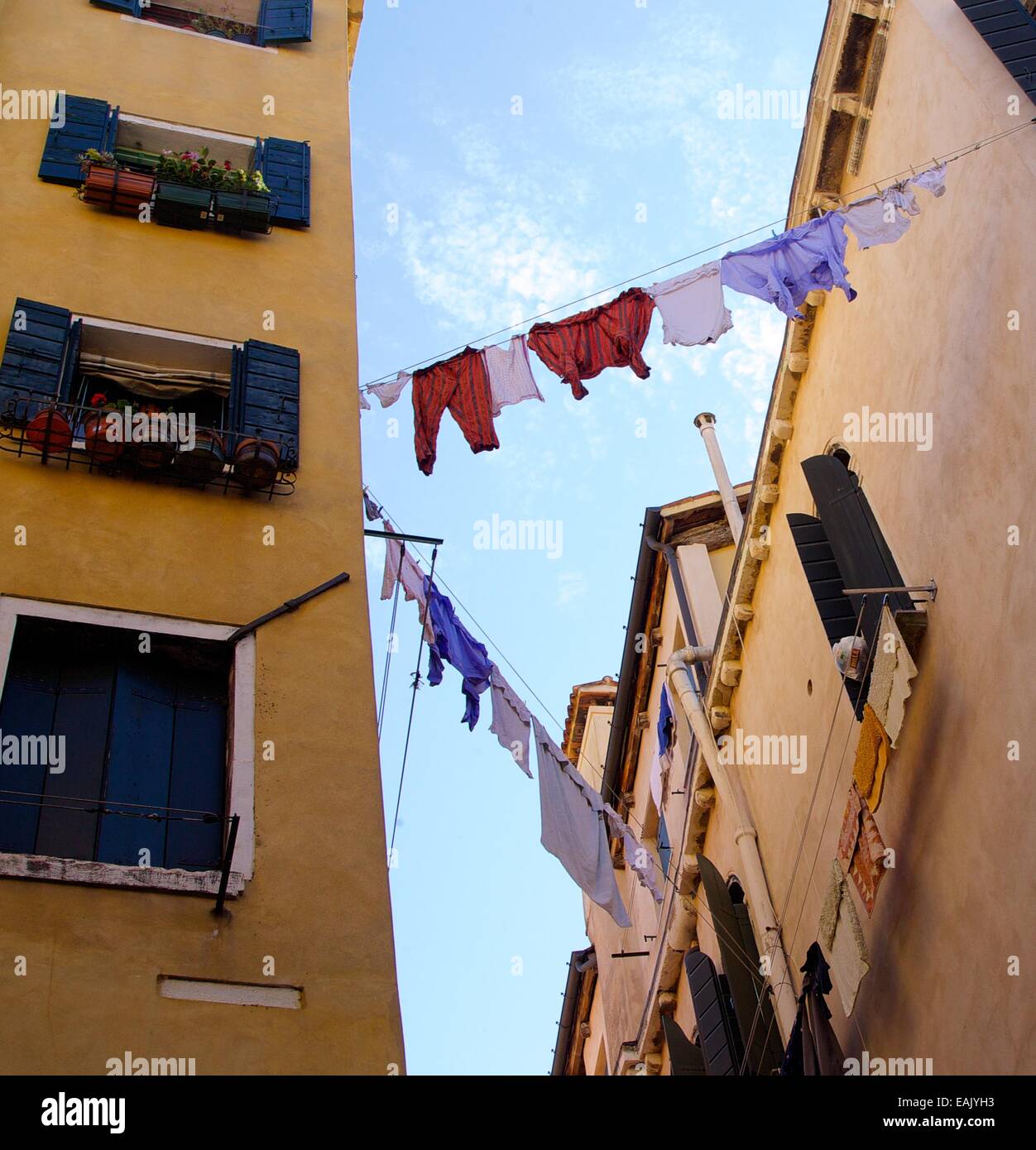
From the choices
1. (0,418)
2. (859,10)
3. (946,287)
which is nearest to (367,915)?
(0,418)

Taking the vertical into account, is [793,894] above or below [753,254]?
below

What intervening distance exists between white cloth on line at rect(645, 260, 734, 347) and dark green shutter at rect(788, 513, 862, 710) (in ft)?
6.49

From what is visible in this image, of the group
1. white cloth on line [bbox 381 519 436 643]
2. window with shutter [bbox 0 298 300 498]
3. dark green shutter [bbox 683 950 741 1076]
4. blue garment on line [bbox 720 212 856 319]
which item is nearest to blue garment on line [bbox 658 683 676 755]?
dark green shutter [bbox 683 950 741 1076]

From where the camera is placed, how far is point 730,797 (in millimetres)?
14570

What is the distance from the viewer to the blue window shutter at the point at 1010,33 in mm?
9484

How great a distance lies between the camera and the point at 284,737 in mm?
8438

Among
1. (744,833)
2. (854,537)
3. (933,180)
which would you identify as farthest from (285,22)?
(744,833)

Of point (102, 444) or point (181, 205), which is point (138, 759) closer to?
point (102, 444)

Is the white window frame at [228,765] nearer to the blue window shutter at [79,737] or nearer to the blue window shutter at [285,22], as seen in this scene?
the blue window shutter at [79,737]

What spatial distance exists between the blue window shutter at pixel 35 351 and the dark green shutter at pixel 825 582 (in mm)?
6182

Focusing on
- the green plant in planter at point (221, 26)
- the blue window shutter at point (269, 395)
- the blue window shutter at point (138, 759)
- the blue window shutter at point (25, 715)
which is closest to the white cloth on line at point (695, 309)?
the blue window shutter at point (269, 395)

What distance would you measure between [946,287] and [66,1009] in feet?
26.3

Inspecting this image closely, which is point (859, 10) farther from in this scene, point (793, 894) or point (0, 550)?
point (0, 550)
